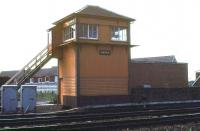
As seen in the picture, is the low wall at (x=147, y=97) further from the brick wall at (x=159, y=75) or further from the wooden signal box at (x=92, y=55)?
the brick wall at (x=159, y=75)

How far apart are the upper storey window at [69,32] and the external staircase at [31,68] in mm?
1777

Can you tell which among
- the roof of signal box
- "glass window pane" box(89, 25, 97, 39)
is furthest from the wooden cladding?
the roof of signal box

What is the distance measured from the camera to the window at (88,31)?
2878 cm

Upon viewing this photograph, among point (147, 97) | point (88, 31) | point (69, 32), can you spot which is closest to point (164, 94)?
point (147, 97)

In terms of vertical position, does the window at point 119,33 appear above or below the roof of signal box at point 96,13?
below

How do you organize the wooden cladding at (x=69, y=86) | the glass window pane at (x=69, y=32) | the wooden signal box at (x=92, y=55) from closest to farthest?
the wooden signal box at (x=92, y=55), the wooden cladding at (x=69, y=86), the glass window pane at (x=69, y=32)

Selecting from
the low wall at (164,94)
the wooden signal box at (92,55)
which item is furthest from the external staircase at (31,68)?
the low wall at (164,94)

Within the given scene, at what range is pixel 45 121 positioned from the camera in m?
15.4

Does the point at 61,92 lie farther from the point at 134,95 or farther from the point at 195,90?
the point at 195,90

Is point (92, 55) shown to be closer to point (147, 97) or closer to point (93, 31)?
point (93, 31)

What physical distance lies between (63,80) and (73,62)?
110 inches

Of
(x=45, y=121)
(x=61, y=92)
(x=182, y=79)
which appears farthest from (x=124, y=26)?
(x=45, y=121)

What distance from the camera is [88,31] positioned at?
95.5ft

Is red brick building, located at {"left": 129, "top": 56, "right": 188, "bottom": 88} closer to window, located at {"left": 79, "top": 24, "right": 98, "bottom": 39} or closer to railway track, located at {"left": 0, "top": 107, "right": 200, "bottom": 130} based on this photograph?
window, located at {"left": 79, "top": 24, "right": 98, "bottom": 39}
